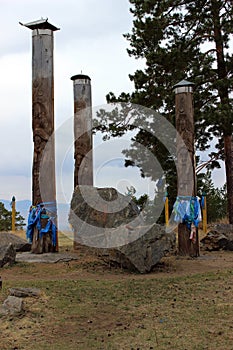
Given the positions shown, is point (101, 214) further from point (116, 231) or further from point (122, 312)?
point (122, 312)

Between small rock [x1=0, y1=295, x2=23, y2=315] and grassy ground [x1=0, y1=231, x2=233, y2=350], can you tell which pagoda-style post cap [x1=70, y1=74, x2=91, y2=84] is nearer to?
grassy ground [x1=0, y1=231, x2=233, y2=350]

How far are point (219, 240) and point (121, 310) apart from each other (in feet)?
18.9

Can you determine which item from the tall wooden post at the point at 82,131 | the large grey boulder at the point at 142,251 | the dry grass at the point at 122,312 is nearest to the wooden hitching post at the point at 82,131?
the tall wooden post at the point at 82,131

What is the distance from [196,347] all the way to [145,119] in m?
12.4

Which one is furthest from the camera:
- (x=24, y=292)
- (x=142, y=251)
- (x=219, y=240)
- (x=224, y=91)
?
(x=224, y=91)

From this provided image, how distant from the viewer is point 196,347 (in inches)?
159

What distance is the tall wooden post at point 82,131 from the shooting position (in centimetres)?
1145

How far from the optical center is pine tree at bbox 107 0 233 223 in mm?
14633

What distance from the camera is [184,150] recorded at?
9539 millimetres

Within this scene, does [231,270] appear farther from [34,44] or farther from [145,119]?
[145,119]

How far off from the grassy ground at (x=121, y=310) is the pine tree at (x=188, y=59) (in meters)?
8.12

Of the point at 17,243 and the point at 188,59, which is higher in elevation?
the point at 188,59

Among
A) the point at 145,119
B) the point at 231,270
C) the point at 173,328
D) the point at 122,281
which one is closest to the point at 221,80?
the point at 145,119

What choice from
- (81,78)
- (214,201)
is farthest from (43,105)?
(214,201)
